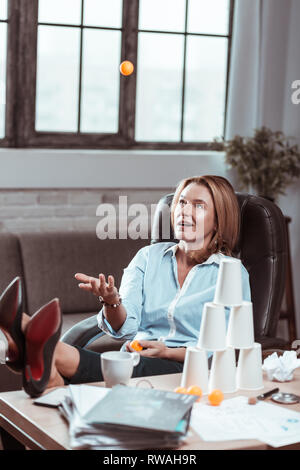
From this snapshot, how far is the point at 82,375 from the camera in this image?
2.10 meters

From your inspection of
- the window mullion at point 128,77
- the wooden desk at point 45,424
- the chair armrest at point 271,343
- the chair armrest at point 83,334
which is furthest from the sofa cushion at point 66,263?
the wooden desk at point 45,424

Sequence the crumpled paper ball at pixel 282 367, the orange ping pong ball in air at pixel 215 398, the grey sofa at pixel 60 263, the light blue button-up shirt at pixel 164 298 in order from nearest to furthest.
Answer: the orange ping pong ball in air at pixel 215 398, the crumpled paper ball at pixel 282 367, the light blue button-up shirt at pixel 164 298, the grey sofa at pixel 60 263

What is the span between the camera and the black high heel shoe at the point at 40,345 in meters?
1.81

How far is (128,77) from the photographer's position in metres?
4.12

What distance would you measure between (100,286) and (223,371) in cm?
45

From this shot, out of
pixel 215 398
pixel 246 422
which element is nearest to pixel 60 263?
pixel 215 398

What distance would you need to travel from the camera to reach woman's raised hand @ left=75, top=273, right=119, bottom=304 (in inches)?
83.2

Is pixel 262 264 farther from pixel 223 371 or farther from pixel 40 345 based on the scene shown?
pixel 40 345

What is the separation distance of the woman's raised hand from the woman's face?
14.0 inches

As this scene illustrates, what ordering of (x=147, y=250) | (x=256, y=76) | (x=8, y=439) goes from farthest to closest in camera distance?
(x=256, y=76), (x=147, y=250), (x=8, y=439)

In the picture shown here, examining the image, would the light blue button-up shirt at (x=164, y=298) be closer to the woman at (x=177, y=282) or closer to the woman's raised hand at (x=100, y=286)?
the woman at (x=177, y=282)

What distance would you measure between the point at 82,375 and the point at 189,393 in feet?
1.26
